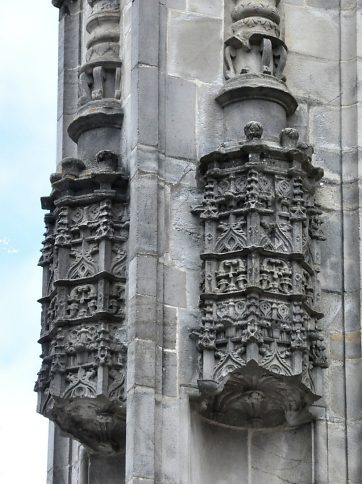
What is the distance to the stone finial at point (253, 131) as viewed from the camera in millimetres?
21969

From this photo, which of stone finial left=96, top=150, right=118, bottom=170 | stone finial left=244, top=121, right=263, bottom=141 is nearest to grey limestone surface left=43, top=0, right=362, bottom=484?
stone finial left=96, top=150, right=118, bottom=170

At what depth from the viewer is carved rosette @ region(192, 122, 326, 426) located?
2123 centimetres

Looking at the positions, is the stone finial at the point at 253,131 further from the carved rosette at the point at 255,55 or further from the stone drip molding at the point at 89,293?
the stone drip molding at the point at 89,293

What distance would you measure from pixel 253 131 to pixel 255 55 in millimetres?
921

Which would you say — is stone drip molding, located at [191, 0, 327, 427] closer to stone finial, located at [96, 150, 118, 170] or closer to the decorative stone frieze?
stone finial, located at [96, 150, 118, 170]

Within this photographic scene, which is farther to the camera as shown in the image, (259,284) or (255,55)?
(255,55)

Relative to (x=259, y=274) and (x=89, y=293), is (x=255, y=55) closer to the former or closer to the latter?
(x=259, y=274)

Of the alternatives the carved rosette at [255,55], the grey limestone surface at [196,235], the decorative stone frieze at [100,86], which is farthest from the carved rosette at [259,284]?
the decorative stone frieze at [100,86]

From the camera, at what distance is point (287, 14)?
23047mm

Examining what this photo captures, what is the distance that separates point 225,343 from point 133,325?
76 cm

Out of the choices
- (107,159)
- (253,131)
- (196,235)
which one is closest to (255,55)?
(253,131)

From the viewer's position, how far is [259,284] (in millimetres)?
21359

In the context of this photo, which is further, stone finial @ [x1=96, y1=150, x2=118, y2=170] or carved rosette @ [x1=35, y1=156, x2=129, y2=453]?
stone finial @ [x1=96, y1=150, x2=118, y2=170]

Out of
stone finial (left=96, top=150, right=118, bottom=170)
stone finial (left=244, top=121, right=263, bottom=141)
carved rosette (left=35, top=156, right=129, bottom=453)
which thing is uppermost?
stone finial (left=244, top=121, right=263, bottom=141)
